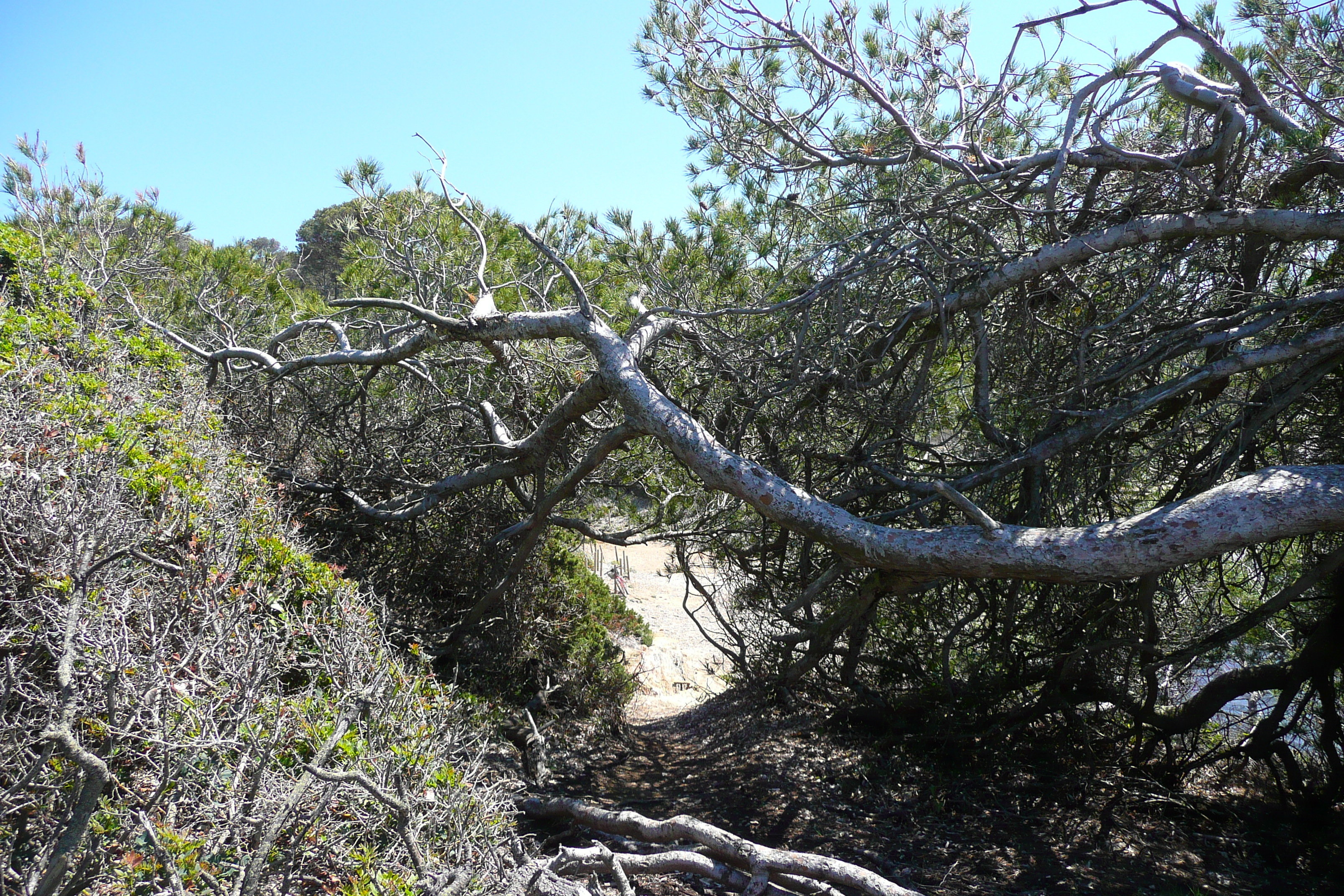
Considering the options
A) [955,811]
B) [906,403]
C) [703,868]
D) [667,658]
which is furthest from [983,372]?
[667,658]

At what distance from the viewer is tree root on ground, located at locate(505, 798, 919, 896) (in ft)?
10.3

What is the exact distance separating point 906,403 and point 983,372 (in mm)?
721

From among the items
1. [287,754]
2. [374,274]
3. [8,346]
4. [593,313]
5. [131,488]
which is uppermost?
[374,274]

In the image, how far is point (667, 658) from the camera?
11.3 m

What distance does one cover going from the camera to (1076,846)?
492 centimetres

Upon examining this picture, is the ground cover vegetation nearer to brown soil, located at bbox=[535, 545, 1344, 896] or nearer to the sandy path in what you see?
brown soil, located at bbox=[535, 545, 1344, 896]

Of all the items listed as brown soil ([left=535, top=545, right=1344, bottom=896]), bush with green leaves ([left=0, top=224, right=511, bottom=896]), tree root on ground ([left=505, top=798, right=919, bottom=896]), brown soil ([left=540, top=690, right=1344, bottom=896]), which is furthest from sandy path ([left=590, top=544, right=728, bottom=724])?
bush with green leaves ([left=0, top=224, right=511, bottom=896])

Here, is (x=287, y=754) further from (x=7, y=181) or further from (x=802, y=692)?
(x=7, y=181)

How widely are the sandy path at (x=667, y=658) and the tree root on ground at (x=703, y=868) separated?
3563 mm

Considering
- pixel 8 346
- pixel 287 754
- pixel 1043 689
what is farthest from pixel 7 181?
pixel 1043 689

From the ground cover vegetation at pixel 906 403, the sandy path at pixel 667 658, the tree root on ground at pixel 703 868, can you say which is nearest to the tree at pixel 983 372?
the ground cover vegetation at pixel 906 403

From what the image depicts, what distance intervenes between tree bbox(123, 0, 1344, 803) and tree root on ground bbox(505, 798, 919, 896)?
4.24ft

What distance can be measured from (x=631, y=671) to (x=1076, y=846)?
5.65m

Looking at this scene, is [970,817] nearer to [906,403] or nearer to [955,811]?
[955,811]
